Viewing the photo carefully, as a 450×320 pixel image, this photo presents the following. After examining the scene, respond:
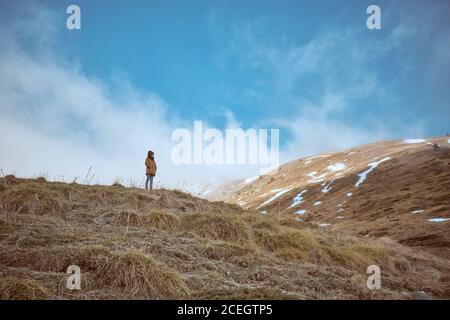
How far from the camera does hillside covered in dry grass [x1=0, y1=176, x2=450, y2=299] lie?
16.9 ft

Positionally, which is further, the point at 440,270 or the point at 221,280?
the point at 440,270

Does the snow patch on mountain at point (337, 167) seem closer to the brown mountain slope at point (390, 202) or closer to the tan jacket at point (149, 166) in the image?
the brown mountain slope at point (390, 202)

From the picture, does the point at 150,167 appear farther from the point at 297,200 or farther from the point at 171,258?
the point at 297,200

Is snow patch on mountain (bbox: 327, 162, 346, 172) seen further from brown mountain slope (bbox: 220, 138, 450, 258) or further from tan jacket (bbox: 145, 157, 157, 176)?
tan jacket (bbox: 145, 157, 157, 176)

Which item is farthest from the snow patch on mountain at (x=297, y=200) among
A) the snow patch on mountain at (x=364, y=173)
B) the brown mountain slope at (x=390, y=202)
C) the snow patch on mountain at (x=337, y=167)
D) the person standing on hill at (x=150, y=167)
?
the person standing on hill at (x=150, y=167)

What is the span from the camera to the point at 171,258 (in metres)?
6.63

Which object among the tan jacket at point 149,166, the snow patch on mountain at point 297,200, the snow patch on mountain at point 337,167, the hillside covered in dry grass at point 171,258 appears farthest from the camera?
the snow patch on mountain at point 337,167

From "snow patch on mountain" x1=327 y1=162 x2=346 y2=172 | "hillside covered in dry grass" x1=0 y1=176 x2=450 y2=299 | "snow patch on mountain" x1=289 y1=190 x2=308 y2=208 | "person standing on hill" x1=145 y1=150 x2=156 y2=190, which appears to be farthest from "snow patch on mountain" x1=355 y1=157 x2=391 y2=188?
"hillside covered in dry grass" x1=0 y1=176 x2=450 y2=299

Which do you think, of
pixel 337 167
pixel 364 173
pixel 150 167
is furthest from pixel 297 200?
pixel 150 167

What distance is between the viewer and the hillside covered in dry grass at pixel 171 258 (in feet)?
16.9

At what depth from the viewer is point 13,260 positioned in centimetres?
570
